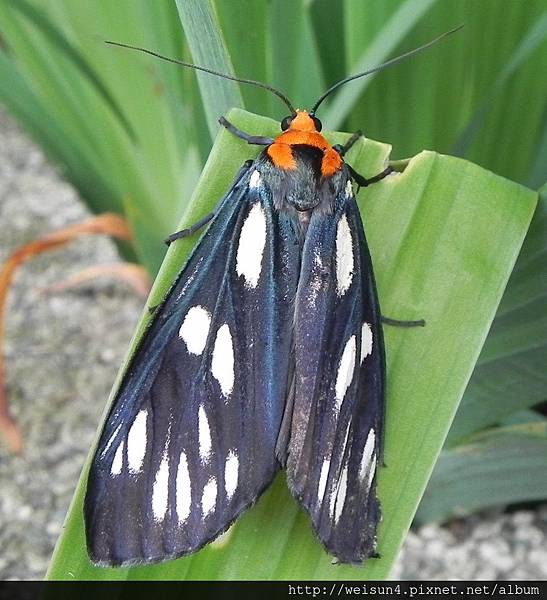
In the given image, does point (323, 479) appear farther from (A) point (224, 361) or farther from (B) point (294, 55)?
(B) point (294, 55)

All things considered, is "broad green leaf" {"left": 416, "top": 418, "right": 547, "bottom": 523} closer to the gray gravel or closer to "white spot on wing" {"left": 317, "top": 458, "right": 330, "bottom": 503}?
the gray gravel

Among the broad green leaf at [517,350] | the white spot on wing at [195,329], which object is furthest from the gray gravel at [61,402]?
the white spot on wing at [195,329]

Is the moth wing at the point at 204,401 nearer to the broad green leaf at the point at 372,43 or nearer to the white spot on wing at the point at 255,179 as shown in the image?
the white spot on wing at the point at 255,179

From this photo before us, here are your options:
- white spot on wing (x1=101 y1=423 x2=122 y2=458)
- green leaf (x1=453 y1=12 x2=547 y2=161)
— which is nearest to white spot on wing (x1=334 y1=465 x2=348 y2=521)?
white spot on wing (x1=101 y1=423 x2=122 y2=458)

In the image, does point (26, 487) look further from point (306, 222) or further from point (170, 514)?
point (306, 222)

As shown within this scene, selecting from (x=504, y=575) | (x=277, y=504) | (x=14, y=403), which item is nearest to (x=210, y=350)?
(x=277, y=504)

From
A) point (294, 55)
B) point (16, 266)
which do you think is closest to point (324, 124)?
point (294, 55)

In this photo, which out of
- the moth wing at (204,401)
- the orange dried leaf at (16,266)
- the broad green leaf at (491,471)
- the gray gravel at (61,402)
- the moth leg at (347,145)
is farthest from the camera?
the orange dried leaf at (16,266)
